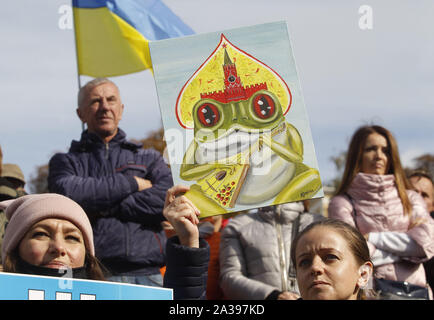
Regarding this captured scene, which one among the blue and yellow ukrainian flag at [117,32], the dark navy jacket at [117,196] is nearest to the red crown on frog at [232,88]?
the dark navy jacket at [117,196]

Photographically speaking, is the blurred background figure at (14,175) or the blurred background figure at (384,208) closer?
the blurred background figure at (384,208)

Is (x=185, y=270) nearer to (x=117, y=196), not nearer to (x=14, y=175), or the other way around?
(x=117, y=196)

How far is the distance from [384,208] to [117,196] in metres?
1.77

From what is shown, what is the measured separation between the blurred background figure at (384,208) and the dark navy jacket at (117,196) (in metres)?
1.20

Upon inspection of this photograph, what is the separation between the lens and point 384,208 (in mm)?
4062

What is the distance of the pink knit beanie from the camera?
8.45 ft

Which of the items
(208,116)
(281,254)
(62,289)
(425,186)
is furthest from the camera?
(425,186)

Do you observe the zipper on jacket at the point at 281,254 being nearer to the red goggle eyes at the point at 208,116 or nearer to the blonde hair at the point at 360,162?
the blonde hair at the point at 360,162

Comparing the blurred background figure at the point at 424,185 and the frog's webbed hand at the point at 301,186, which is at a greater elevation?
the blurred background figure at the point at 424,185

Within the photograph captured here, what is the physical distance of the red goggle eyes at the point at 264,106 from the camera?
8.58ft

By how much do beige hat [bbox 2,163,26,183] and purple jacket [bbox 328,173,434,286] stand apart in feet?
7.65

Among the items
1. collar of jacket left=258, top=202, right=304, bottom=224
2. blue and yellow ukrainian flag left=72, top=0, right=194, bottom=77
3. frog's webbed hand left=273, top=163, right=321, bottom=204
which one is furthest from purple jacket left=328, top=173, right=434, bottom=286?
blue and yellow ukrainian flag left=72, top=0, right=194, bottom=77

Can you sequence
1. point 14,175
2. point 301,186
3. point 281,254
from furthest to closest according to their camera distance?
1. point 14,175
2. point 281,254
3. point 301,186

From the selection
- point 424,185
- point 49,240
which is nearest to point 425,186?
point 424,185
